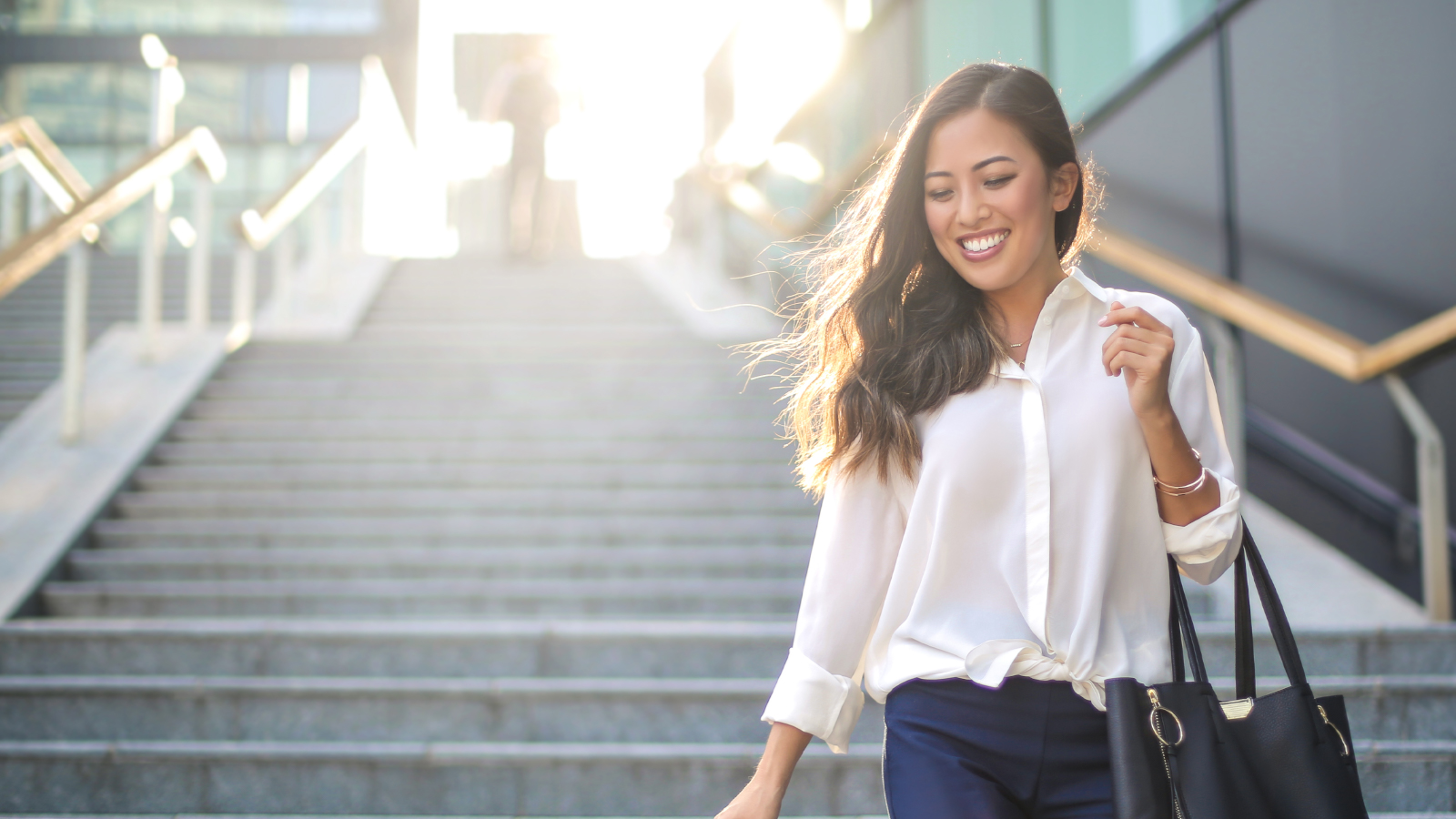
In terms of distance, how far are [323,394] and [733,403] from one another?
6.58ft

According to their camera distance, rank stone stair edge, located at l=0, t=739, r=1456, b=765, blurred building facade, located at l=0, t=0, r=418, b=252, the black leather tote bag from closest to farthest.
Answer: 1. the black leather tote bag
2. stone stair edge, located at l=0, t=739, r=1456, b=765
3. blurred building facade, located at l=0, t=0, r=418, b=252

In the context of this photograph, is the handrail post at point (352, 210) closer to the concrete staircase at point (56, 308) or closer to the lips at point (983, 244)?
the concrete staircase at point (56, 308)

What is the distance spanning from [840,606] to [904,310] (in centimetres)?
41

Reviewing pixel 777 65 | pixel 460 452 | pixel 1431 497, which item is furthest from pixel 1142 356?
pixel 777 65

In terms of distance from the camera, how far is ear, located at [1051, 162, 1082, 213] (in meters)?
1.35

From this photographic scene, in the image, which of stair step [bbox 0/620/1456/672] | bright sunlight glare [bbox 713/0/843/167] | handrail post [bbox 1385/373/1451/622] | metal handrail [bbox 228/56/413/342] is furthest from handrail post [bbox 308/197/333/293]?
handrail post [bbox 1385/373/1451/622]

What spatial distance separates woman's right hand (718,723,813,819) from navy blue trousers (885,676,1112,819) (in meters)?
0.12

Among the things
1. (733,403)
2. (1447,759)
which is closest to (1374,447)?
(1447,759)

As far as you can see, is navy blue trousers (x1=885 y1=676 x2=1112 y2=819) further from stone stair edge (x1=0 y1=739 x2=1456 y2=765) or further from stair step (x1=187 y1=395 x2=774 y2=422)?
stair step (x1=187 y1=395 x2=774 y2=422)

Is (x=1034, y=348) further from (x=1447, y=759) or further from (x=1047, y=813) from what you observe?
(x=1447, y=759)

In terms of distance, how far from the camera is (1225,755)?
107 centimetres

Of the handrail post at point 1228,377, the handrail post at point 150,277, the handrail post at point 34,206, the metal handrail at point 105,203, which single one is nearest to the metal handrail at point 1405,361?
the handrail post at point 1228,377

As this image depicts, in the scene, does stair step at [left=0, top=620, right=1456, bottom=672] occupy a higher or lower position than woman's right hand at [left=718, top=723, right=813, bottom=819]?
lower

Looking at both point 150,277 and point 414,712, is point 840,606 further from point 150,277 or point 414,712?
point 150,277
